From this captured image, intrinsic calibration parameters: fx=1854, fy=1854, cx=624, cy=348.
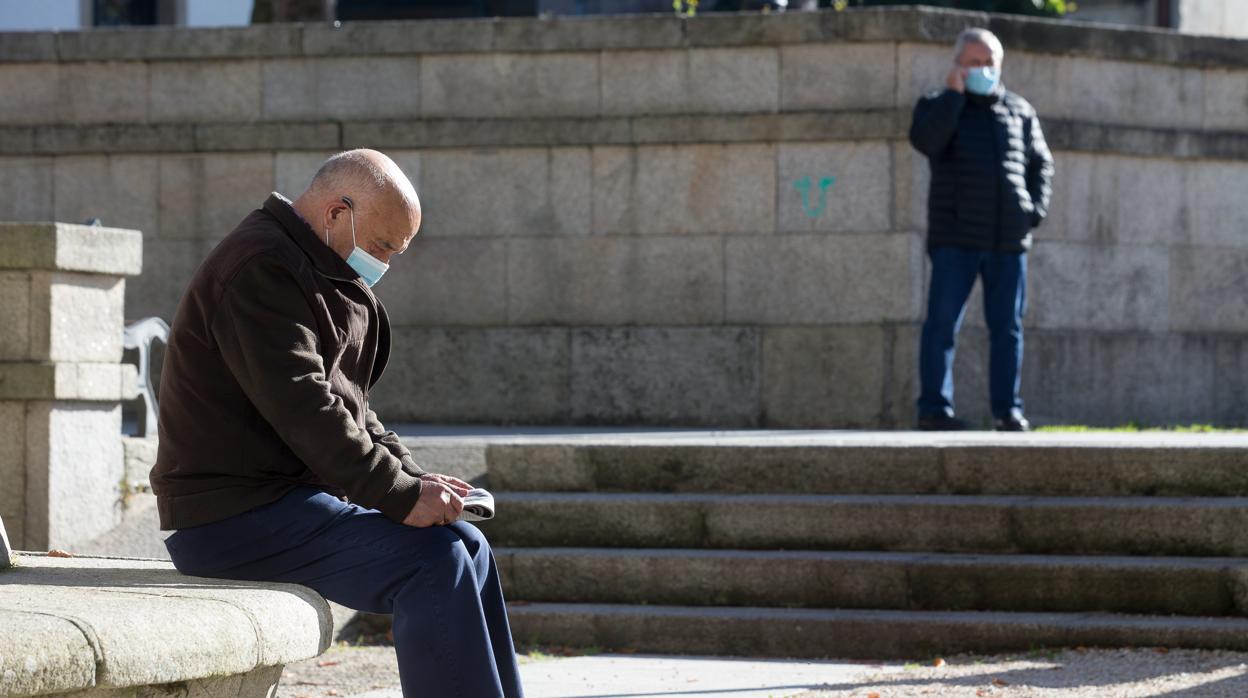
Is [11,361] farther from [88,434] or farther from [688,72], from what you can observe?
[688,72]

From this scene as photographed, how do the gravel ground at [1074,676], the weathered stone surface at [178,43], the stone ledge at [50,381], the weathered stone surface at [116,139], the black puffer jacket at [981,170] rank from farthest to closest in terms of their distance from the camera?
1. the weathered stone surface at [116,139]
2. the weathered stone surface at [178,43]
3. the black puffer jacket at [981,170]
4. the stone ledge at [50,381]
5. the gravel ground at [1074,676]

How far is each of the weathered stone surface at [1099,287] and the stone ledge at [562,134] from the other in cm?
64

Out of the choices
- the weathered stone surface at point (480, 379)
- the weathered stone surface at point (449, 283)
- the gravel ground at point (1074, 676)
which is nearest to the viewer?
the gravel ground at point (1074, 676)

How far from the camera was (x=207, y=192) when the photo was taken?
11477 millimetres

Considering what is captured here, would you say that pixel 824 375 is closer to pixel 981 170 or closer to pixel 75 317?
pixel 981 170

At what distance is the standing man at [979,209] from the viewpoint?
9.56 m

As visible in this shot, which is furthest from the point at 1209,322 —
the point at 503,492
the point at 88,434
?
the point at 88,434

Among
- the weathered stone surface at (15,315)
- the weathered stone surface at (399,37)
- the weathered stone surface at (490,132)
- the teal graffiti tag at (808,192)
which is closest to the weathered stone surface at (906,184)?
the teal graffiti tag at (808,192)

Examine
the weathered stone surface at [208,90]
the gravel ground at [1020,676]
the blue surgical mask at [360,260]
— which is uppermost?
the weathered stone surface at [208,90]

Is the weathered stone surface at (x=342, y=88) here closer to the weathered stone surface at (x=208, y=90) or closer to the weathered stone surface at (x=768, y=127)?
the weathered stone surface at (x=208, y=90)

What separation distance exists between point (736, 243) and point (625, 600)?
4.10m

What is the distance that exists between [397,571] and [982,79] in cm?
633

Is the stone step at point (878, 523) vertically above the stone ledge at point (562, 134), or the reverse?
the stone ledge at point (562, 134)

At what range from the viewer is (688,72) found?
36.2ft
